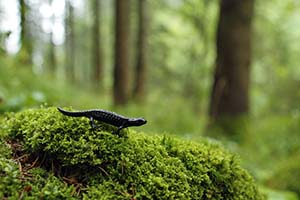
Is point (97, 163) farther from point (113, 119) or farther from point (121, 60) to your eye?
point (121, 60)

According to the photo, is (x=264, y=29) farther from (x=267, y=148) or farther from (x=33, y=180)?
(x=33, y=180)

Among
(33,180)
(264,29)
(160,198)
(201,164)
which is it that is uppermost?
(264,29)

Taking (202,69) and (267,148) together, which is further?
(202,69)

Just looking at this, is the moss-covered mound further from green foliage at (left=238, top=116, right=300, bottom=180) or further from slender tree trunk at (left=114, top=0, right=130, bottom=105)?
slender tree trunk at (left=114, top=0, right=130, bottom=105)

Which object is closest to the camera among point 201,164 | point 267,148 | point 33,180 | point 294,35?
point 33,180

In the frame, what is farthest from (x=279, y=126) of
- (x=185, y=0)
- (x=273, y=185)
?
(x=185, y=0)

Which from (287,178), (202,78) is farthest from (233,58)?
(202,78)

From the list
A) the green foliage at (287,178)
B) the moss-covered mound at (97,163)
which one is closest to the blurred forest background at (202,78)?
the green foliage at (287,178)
